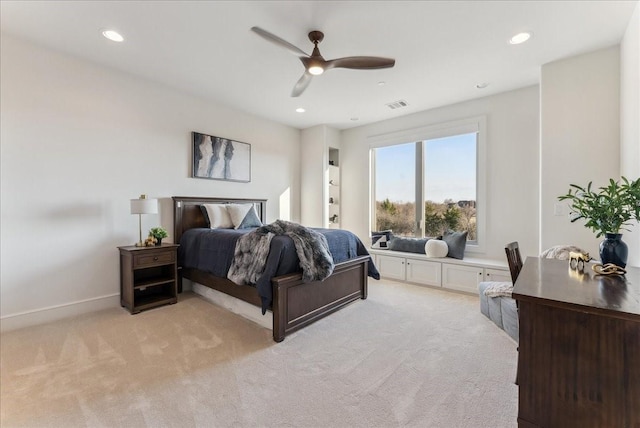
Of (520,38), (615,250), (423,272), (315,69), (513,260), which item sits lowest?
(423,272)

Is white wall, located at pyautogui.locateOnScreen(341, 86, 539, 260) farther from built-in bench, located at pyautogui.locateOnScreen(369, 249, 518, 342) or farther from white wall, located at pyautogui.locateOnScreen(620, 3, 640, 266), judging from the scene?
white wall, located at pyautogui.locateOnScreen(620, 3, 640, 266)

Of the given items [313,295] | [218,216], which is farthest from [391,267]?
[218,216]

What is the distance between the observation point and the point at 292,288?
261cm

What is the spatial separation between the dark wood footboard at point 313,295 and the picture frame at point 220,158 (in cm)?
245

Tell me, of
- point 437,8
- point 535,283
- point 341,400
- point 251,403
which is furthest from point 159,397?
point 437,8

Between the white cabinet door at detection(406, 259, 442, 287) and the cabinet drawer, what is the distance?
335 cm

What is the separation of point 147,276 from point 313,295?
7.19 feet

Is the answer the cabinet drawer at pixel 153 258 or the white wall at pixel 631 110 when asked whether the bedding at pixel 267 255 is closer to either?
the cabinet drawer at pixel 153 258

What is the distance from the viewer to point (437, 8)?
223 centimetres

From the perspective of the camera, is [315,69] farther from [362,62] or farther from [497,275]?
[497,275]

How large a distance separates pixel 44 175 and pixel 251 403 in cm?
310

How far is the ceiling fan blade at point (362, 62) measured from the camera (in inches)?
97.9

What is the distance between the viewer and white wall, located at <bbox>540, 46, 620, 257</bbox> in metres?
2.76

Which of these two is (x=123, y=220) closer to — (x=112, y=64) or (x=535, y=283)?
(x=112, y=64)
